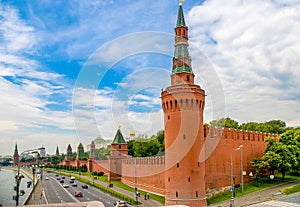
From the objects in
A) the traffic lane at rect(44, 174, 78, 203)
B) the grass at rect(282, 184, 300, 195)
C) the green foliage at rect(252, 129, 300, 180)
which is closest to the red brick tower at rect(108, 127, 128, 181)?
the traffic lane at rect(44, 174, 78, 203)

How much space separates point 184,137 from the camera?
3164cm

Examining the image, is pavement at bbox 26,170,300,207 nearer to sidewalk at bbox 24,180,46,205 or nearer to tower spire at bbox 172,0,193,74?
sidewalk at bbox 24,180,46,205

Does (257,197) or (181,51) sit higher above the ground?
(181,51)

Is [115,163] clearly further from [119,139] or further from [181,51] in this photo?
[181,51]

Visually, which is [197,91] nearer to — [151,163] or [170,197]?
[170,197]

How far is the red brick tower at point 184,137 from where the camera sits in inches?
1223

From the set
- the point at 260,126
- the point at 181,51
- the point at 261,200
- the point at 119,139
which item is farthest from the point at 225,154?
the point at 119,139

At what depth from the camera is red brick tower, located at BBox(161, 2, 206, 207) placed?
31062 millimetres

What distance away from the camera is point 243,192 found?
35531 millimetres

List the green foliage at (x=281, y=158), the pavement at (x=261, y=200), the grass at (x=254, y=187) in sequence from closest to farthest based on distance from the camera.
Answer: the pavement at (x=261, y=200)
the grass at (x=254, y=187)
the green foliage at (x=281, y=158)

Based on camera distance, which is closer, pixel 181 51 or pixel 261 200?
pixel 261 200

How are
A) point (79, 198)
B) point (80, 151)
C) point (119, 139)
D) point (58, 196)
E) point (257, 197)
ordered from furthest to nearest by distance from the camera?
point (80, 151) → point (119, 139) → point (58, 196) → point (79, 198) → point (257, 197)

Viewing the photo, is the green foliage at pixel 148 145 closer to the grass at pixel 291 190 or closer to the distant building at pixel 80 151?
the grass at pixel 291 190

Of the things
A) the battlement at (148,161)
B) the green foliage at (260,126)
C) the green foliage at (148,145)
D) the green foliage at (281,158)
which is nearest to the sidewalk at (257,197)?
the green foliage at (281,158)
